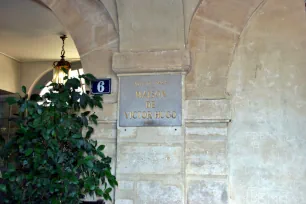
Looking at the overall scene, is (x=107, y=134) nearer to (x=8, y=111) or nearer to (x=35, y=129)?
(x=35, y=129)

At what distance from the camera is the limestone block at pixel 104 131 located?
3.07 metres

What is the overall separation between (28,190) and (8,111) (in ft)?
15.0

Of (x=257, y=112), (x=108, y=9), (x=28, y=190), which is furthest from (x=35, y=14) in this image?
(x=257, y=112)

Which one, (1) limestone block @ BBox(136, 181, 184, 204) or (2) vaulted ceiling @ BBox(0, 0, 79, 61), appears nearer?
(1) limestone block @ BBox(136, 181, 184, 204)

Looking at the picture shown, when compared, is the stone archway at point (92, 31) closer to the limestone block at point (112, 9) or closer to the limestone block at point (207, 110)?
the limestone block at point (112, 9)

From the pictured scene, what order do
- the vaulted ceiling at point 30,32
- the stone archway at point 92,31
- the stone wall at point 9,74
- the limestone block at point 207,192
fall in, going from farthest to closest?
the stone wall at point 9,74 < the vaulted ceiling at point 30,32 < the stone archway at point 92,31 < the limestone block at point 207,192

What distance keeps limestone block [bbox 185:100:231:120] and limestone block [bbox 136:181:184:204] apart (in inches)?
20.3

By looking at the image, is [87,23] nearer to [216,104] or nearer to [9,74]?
[216,104]

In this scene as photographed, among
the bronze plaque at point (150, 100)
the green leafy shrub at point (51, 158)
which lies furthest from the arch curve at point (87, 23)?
the green leafy shrub at point (51, 158)

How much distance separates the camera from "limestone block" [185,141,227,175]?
2824mm

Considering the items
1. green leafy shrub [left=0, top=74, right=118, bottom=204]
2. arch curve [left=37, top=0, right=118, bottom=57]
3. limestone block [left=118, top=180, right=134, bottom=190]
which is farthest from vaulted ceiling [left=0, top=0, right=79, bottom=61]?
limestone block [left=118, top=180, right=134, bottom=190]

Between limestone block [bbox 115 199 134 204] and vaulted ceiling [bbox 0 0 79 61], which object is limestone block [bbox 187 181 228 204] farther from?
vaulted ceiling [bbox 0 0 79 61]

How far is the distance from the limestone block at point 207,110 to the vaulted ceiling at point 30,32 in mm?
2012

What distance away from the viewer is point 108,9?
3148 mm
